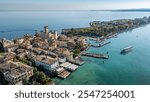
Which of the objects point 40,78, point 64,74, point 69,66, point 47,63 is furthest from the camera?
point 69,66

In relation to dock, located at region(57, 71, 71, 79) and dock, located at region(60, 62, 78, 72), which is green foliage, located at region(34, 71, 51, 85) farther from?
dock, located at region(60, 62, 78, 72)

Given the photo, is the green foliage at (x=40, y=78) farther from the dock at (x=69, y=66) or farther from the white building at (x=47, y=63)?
the dock at (x=69, y=66)

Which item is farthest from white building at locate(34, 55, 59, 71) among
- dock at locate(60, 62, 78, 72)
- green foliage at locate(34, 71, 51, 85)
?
green foliage at locate(34, 71, 51, 85)

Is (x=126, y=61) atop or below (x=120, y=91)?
below

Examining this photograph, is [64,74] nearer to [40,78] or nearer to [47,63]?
[47,63]

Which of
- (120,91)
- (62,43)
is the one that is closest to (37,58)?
(62,43)

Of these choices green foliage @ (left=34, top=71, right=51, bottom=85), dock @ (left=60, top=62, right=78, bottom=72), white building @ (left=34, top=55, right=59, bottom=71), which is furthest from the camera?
dock @ (left=60, top=62, right=78, bottom=72)

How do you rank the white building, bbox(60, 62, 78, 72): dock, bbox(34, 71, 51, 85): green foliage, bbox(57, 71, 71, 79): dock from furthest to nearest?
bbox(60, 62, 78, 72): dock
the white building
bbox(57, 71, 71, 79): dock
bbox(34, 71, 51, 85): green foliage

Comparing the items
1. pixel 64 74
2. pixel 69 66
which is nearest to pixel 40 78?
pixel 64 74

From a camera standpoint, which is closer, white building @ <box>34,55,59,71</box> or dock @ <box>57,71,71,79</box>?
dock @ <box>57,71,71,79</box>

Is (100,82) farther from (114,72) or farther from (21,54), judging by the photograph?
(21,54)

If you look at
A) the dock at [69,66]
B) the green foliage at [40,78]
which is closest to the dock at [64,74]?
the dock at [69,66]
